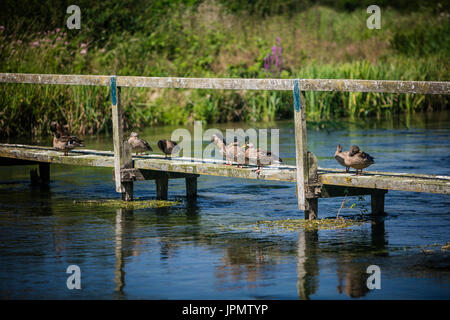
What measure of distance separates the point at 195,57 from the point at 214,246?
19651 millimetres

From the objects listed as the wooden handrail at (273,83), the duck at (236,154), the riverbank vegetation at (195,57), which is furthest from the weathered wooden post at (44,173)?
the riverbank vegetation at (195,57)

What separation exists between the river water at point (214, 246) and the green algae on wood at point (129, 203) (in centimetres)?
24

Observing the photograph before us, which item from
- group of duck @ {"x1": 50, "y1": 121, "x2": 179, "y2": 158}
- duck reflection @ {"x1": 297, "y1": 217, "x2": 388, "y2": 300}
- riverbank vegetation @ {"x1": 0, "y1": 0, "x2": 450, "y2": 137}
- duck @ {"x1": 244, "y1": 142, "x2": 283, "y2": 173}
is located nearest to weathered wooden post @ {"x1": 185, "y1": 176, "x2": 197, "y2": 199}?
group of duck @ {"x1": 50, "y1": 121, "x2": 179, "y2": 158}

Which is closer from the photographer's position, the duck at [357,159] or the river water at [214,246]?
the river water at [214,246]

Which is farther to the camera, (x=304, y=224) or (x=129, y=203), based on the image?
(x=129, y=203)

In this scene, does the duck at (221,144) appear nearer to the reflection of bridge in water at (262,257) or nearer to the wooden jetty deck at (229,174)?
the wooden jetty deck at (229,174)

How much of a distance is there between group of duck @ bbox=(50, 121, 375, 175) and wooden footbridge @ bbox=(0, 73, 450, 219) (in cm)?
14

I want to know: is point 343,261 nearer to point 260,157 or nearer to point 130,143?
point 260,157

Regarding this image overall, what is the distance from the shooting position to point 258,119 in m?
26.7

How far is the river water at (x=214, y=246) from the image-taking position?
29.0 ft

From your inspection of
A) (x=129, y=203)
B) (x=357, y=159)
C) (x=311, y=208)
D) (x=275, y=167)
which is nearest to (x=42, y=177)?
(x=129, y=203)

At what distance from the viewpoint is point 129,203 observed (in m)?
13.9

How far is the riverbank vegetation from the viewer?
2327 cm

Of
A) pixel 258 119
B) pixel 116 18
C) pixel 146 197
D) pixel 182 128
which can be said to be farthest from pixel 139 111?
pixel 146 197
